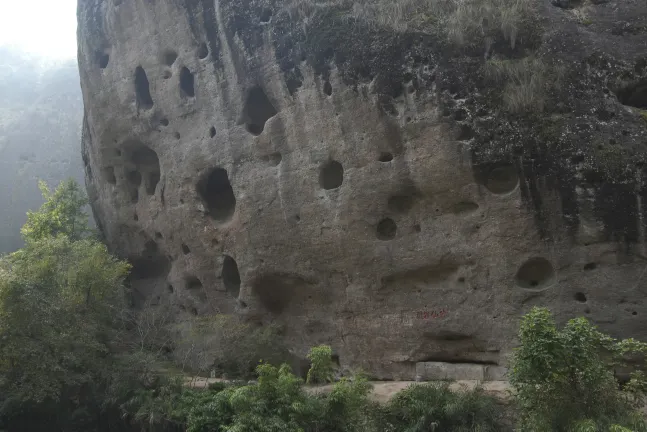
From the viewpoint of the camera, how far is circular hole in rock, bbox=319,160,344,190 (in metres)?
13.0

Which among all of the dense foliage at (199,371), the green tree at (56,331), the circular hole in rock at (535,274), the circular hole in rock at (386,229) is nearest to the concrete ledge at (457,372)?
the dense foliage at (199,371)

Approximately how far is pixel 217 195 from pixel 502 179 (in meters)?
7.61

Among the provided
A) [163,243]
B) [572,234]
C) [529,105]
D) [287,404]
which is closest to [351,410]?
[287,404]

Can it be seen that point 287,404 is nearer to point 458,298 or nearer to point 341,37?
point 458,298

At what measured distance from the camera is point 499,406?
9.67 metres

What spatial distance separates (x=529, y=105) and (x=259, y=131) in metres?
6.37

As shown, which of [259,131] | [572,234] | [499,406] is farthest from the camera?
[259,131]

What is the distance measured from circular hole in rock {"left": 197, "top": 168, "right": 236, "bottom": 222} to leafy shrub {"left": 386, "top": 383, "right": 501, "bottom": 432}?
688 centimetres

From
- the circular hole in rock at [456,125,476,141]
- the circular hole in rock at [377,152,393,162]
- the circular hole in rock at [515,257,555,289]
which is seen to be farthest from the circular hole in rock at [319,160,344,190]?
the circular hole in rock at [515,257,555,289]

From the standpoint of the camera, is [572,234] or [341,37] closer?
[572,234]

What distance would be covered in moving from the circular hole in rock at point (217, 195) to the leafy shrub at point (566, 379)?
836cm

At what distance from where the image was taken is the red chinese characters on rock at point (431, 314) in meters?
11.8

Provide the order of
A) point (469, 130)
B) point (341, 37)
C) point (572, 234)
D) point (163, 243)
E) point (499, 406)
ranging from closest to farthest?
point (499, 406)
point (572, 234)
point (469, 130)
point (341, 37)
point (163, 243)

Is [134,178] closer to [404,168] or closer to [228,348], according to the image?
[228,348]
